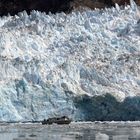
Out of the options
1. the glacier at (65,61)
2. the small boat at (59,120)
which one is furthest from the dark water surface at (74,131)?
the glacier at (65,61)

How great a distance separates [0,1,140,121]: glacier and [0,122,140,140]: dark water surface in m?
0.89

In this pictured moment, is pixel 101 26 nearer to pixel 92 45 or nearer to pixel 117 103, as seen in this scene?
pixel 92 45

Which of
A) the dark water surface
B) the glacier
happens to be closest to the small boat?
the dark water surface

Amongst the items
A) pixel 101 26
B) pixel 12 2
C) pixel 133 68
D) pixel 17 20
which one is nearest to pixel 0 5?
pixel 12 2

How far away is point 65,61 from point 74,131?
232 inches

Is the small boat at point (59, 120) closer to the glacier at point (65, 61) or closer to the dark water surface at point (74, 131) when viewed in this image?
the dark water surface at point (74, 131)

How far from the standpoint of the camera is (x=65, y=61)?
26.1 metres

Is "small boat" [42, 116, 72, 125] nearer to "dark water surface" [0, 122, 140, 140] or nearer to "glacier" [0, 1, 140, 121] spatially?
"dark water surface" [0, 122, 140, 140]

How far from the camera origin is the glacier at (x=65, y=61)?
80.1 ft

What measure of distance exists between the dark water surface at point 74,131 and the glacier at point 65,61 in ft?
2.91

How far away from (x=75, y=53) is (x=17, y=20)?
3.71 metres

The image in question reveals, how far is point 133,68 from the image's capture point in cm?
2625

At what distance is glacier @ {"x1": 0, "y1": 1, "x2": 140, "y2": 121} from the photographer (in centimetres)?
2441

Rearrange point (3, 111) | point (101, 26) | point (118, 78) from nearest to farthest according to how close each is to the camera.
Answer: point (3, 111) → point (118, 78) → point (101, 26)
